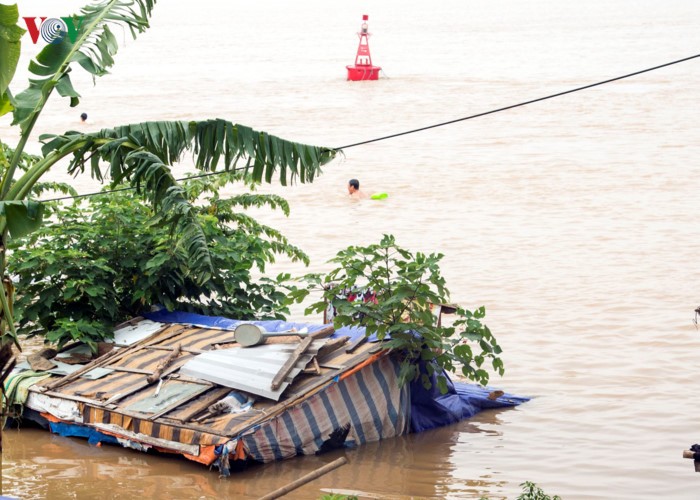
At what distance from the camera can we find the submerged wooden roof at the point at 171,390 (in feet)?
28.9

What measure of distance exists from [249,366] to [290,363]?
14.9 inches

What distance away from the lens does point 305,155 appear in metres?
7.95

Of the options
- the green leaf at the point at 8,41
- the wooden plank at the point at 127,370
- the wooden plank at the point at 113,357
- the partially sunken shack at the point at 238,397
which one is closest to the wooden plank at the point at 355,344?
the partially sunken shack at the point at 238,397

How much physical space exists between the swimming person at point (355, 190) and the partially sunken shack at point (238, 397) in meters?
10.7

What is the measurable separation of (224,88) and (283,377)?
3310 cm

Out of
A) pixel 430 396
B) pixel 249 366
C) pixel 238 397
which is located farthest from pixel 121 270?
pixel 430 396

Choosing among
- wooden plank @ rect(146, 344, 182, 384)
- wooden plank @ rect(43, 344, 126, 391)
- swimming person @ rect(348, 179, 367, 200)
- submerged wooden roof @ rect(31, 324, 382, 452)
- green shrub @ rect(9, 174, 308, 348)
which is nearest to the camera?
submerged wooden roof @ rect(31, 324, 382, 452)

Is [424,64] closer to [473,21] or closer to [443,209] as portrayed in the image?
[443,209]

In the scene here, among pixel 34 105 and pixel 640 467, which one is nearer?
pixel 34 105

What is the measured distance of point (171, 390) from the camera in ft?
31.1

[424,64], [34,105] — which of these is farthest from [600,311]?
[424,64]

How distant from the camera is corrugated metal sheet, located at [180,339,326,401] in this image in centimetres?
895

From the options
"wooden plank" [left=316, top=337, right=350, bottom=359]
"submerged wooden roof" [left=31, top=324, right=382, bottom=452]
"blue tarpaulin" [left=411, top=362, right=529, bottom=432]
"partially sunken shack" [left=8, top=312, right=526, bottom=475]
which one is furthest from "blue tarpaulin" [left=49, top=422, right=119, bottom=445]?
"blue tarpaulin" [left=411, top=362, right=529, bottom=432]

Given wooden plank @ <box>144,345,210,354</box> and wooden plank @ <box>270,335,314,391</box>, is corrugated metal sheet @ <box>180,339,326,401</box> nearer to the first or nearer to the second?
wooden plank @ <box>270,335,314,391</box>
